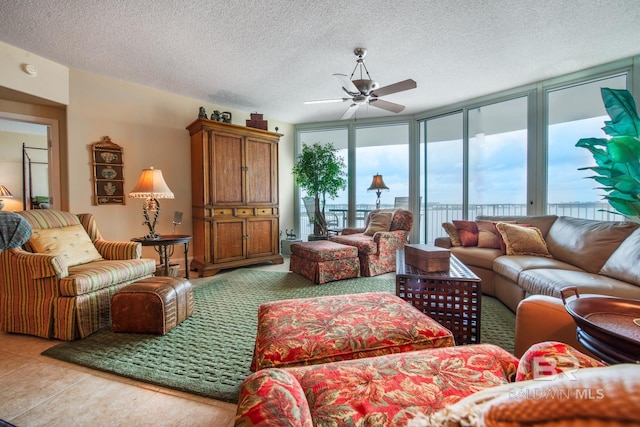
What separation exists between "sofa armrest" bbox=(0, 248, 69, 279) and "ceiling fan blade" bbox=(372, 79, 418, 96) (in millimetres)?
3144

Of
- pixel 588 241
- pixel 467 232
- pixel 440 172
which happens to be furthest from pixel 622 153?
pixel 440 172

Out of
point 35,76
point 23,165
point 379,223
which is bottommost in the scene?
point 379,223

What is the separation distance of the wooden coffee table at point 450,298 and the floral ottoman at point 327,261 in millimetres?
1584

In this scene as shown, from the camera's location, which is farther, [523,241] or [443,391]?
[523,241]

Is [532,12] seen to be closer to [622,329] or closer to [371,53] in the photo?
[371,53]

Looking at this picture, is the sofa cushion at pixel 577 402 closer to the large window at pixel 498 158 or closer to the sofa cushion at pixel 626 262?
the sofa cushion at pixel 626 262

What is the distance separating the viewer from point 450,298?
75.7 inches

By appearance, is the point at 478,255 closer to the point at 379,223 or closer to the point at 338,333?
the point at 379,223

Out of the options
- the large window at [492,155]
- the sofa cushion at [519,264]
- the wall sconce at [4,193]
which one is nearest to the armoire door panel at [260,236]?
the large window at [492,155]

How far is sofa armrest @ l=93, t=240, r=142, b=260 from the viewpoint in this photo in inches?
108

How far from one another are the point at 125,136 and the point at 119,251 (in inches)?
72.4

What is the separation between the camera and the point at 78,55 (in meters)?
3.02

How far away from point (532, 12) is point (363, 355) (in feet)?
9.71

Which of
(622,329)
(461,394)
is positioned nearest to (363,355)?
(461,394)
